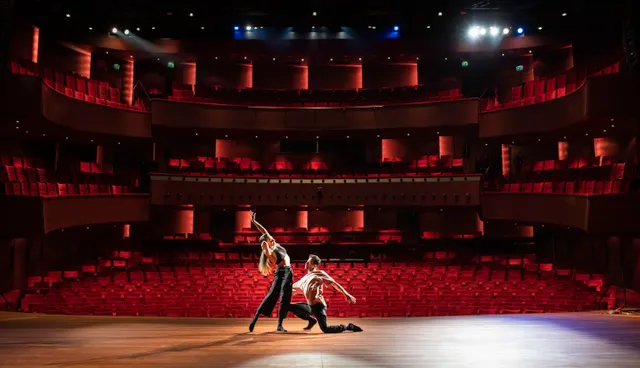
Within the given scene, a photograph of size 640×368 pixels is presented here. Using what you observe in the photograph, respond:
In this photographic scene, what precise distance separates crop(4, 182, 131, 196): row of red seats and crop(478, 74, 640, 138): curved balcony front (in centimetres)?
1139

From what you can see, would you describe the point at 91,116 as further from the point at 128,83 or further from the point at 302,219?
the point at 302,219

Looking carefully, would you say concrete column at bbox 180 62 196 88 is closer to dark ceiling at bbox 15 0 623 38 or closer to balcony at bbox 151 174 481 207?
dark ceiling at bbox 15 0 623 38

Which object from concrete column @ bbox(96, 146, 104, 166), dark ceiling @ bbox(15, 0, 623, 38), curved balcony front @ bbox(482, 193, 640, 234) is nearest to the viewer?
curved balcony front @ bbox(482, 193, 640, 234)

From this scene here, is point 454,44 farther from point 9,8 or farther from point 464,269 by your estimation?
point 9,8

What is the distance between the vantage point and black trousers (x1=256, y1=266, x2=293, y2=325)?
5.51 meters

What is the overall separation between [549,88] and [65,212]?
1366 centimetres

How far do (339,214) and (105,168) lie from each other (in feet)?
26.9

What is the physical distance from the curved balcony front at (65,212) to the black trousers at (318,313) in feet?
24.8

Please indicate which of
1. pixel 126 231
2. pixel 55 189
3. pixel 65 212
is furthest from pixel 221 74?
pixel 65 212

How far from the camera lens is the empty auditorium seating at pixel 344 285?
10109 mm

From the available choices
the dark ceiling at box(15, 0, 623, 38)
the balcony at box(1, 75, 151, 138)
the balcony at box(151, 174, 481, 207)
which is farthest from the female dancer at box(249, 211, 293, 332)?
the dark ceiling at box(15, 0, 623, 38)

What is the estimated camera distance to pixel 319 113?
58.9ft

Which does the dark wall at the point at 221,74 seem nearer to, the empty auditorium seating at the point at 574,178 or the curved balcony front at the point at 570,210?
the curved balcony front at the point at 570,210

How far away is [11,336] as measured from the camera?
5.12 m
